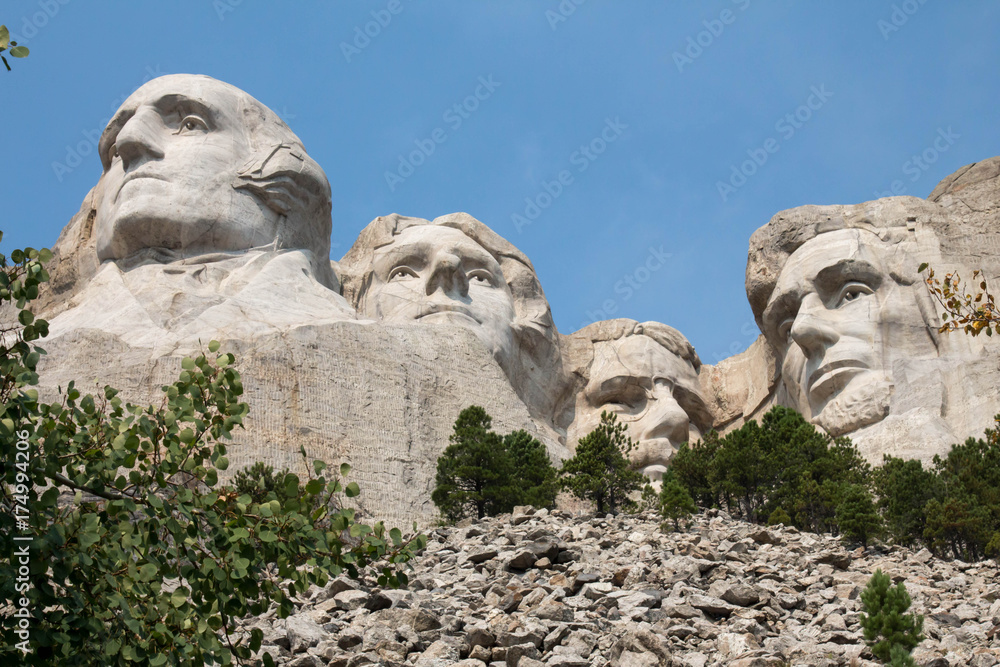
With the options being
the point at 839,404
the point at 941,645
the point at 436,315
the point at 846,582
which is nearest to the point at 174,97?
the point at 436,315

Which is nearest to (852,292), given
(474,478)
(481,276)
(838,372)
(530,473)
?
(838,372)

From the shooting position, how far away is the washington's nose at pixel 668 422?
1084 inches

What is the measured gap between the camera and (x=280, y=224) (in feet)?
75.4

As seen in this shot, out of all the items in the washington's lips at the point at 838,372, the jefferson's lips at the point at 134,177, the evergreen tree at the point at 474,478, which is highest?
the jefferson's lips at the point at 134,177

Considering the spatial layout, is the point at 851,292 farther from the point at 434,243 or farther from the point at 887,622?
the point at 887,622

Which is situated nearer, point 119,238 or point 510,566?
point 510,566

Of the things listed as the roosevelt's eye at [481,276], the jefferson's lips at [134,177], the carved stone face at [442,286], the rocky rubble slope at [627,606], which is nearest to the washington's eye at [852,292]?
the carved stone face at [442,286]

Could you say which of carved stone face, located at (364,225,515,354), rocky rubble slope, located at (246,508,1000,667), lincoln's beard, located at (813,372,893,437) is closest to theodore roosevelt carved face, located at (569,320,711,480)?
carved stone face, located at (364,225,515,354)

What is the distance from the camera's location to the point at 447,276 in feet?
84.1

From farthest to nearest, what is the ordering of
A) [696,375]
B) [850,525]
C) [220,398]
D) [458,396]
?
1. [696,375]
2. [458,396]
3. [850,525]
4. [220,398]

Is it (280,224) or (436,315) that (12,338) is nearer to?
(280,224)

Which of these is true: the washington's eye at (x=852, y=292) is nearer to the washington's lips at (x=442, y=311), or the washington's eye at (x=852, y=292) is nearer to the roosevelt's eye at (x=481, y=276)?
the roosevelt's eye at (x=481, y=276)

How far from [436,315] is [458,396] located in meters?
3.27

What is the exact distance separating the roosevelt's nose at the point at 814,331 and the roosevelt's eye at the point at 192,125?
11783mm
